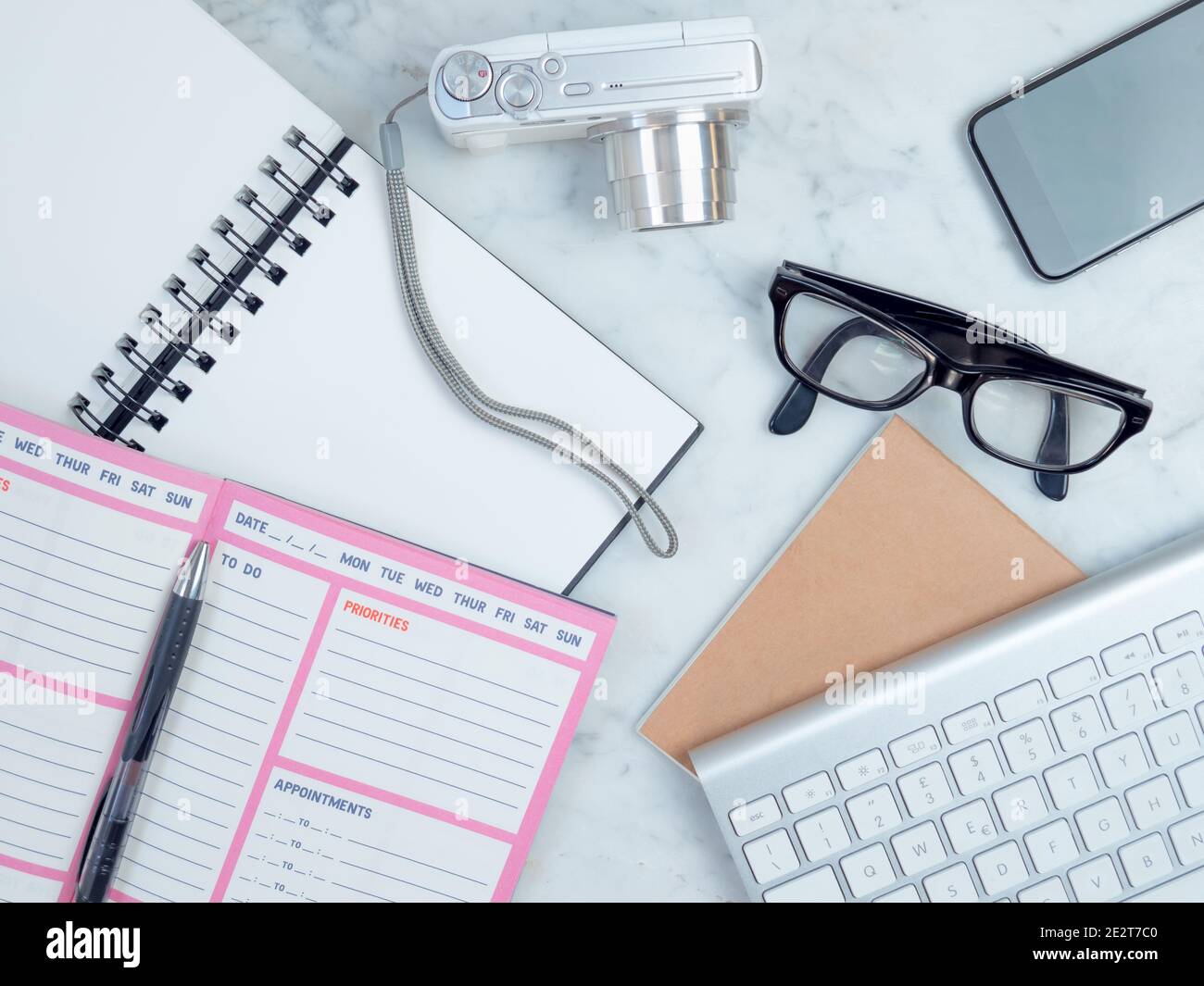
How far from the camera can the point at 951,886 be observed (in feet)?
1.86

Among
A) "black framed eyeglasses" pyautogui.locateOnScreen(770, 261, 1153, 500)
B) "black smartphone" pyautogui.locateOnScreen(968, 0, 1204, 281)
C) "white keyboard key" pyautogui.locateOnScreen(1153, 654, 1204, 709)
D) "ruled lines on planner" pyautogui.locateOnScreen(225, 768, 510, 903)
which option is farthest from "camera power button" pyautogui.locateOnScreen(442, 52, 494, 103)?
"white keyboard key" pyautogui.locateOnScreen(1153, 654, 1204, 709)

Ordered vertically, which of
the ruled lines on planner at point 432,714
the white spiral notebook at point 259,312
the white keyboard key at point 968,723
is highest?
the white spiral notebook at point 259,312

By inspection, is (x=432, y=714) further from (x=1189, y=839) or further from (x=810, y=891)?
(x=1189, y=839)

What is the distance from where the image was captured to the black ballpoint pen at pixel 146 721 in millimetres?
559

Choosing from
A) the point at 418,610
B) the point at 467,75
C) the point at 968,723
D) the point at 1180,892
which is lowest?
the point at 1180,892

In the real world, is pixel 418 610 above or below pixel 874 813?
above

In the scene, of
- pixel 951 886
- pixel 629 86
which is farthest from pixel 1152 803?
pixel 629 86

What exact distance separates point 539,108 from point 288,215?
0.17 meters

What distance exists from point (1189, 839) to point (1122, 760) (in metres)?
0.06

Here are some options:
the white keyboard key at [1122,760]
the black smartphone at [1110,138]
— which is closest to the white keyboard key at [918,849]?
the white keyboard key at [1122,760]

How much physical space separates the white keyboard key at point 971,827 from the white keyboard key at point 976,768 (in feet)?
0.03

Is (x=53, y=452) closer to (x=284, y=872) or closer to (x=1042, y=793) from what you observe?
(x=284, y=872)

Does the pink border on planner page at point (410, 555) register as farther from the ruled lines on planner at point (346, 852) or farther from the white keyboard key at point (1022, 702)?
the white keyboard key at point (1022, 702)

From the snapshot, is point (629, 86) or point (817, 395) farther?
point (817, 395)
